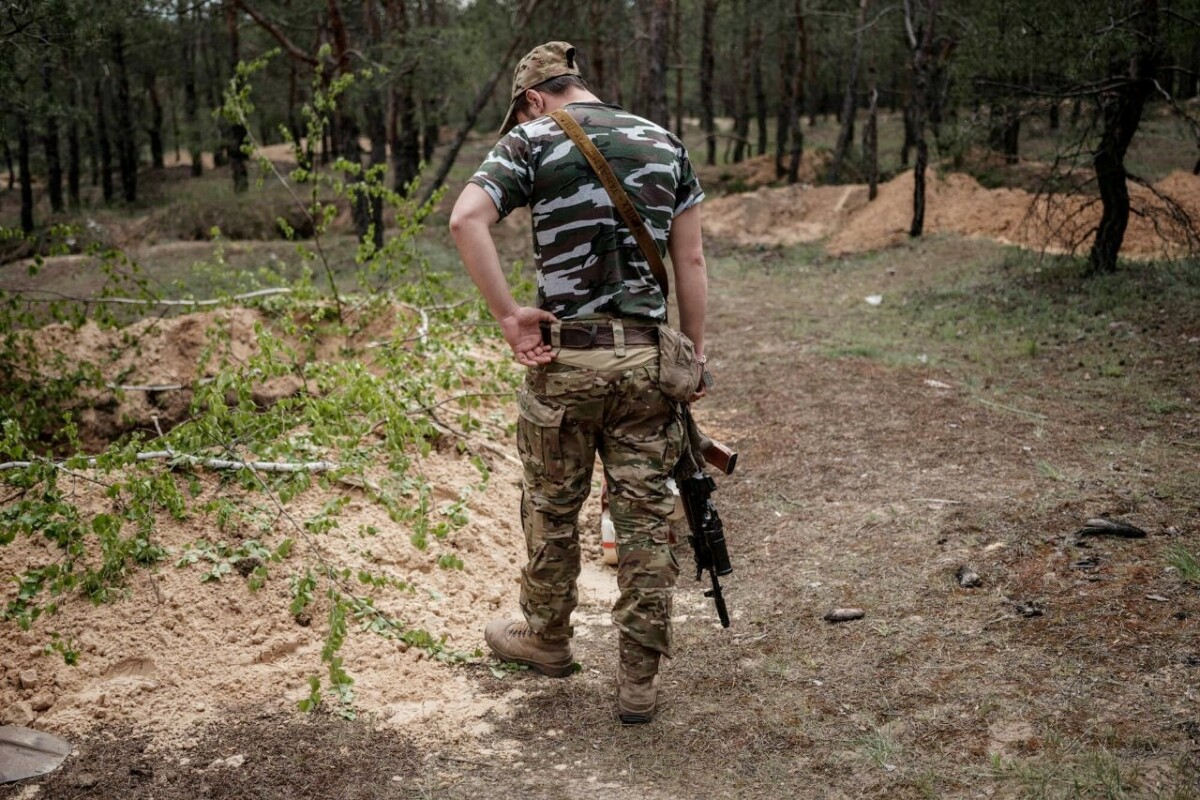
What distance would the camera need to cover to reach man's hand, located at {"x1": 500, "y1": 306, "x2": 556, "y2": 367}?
2.84 metres

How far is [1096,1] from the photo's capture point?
8.88 metres

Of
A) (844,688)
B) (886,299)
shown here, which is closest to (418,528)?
(844,688)

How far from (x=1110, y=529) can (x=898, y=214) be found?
12452mm

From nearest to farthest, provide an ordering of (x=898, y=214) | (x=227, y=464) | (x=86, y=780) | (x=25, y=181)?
(x=86, y=780) < (x=227, y=464) < (x=898, y=214) < (x=25, y=181)

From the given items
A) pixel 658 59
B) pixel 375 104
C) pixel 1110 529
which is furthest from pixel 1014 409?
pixel 375 104

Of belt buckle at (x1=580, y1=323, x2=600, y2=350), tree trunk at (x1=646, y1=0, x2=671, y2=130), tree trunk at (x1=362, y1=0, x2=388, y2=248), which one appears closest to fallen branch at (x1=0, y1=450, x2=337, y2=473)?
belt buckle at (x1=580, y1=323, x2=600, y2=350)

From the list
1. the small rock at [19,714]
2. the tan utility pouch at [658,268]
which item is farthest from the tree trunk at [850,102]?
the small rock at [19,714]

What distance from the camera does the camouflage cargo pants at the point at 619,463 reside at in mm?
2922

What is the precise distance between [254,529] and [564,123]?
2.26 meters

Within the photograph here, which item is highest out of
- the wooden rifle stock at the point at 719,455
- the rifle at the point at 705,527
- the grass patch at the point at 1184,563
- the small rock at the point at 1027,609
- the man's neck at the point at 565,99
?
the man's neck at the point at 565,99

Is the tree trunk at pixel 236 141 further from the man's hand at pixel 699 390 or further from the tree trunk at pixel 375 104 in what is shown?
the man's hand at pixel 699 390

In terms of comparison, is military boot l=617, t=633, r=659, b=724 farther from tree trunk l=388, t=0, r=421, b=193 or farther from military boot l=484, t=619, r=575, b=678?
tree trunk l=388, t=0, r=421, b=193

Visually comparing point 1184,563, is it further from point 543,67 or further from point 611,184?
point 543,67

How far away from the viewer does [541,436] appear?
2.98 metres
